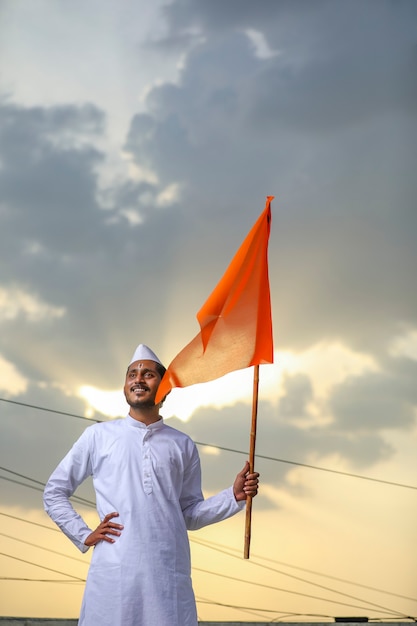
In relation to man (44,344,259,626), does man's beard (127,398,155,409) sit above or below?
above

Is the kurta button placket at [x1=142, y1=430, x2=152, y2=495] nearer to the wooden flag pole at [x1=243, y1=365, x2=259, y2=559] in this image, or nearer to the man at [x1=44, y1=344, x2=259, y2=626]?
A: the man at [x1=44, y1=344, x2=259, y2=626]

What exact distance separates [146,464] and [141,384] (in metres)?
0.38

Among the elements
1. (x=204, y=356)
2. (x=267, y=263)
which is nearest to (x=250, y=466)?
(x=204, y=356)

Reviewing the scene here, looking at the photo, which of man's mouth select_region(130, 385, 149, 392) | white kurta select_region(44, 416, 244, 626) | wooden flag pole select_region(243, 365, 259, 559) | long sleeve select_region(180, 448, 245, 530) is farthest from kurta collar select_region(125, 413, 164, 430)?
wooden flag pole select_region(243, 365, 259, 559)

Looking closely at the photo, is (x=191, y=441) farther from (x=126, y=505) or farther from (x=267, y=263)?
→ (x=267, y=263)

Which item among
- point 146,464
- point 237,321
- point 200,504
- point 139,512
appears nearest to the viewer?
point 139,512

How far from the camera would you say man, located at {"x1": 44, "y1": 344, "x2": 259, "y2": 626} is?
348cm

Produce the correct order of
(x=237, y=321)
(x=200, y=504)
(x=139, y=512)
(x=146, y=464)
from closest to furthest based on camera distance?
(x=139, y=512) < (x=146, y=464) < (x=200, y=504) < (x=237, y=321)

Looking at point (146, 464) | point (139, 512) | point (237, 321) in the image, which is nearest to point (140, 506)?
point (139, 512)

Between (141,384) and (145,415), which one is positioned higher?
(141,384)

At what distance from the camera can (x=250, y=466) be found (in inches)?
146

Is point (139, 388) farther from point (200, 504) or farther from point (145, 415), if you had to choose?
point (200, 504)

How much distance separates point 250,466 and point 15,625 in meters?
6.96

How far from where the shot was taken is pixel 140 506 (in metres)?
3.59
